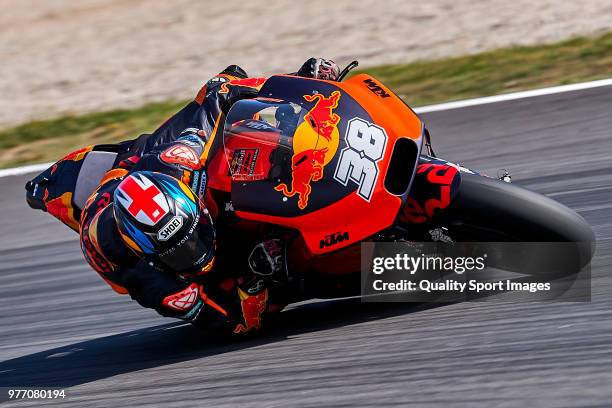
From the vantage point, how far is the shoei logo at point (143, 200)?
4312 mm

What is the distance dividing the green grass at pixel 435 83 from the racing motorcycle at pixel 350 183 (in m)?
4.49

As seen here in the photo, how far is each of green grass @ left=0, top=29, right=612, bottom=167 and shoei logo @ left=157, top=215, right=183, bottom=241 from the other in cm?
509

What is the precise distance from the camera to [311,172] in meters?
4.27

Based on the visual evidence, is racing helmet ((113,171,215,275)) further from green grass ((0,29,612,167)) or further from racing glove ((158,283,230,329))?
green grass ((0,29,612,167))

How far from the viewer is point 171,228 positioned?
170 inches

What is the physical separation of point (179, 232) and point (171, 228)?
4 centimetres

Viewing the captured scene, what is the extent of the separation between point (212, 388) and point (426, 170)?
129cm

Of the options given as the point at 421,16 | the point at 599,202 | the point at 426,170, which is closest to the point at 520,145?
the point at 599,202

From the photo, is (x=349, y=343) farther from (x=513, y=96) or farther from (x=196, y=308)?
(x=513, y=96)

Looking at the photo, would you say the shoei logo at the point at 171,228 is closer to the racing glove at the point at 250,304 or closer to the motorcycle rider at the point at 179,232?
the motorcycle rider at the point at 179,232

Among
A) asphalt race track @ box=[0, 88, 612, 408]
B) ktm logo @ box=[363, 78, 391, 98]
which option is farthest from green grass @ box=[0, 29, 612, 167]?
ktm logo @ box=[363, 78, 391, 98]

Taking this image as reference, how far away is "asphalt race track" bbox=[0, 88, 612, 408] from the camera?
389 cm

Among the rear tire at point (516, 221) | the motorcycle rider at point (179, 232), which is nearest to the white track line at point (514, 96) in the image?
the motorcycle rider at point (179, 232)

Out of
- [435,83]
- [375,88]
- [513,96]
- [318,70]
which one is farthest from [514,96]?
[375,88]
